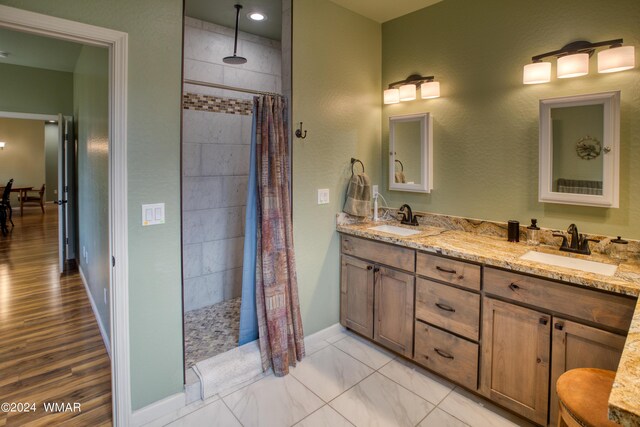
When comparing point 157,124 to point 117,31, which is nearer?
point 117,31

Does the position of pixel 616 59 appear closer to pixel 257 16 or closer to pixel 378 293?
pixel 378 293

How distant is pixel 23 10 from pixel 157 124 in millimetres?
694

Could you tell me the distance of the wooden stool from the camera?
1.24m

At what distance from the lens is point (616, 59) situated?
6.36 feet

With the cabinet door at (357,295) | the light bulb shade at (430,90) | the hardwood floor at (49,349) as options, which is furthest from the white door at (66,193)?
the light bulb shade at (430,90)

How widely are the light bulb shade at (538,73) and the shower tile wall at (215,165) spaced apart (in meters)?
2.44

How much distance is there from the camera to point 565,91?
7.23 feet

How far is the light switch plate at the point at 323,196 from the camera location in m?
2.85

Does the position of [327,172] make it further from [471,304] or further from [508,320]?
[508,320]

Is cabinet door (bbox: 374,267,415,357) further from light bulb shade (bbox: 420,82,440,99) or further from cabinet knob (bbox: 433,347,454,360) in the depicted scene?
light bulb shade (bbox: 420,82,440,99)

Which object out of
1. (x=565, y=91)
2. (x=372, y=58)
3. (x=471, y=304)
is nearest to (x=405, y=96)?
(x=372, y=58)

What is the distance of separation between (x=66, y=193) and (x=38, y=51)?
1768 mm

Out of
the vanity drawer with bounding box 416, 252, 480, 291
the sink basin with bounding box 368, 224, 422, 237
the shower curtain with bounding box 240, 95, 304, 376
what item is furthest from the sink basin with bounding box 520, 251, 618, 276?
the shower curtain with bounding box 240, 95, 304, 376

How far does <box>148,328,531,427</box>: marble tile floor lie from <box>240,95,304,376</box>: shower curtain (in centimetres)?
22
